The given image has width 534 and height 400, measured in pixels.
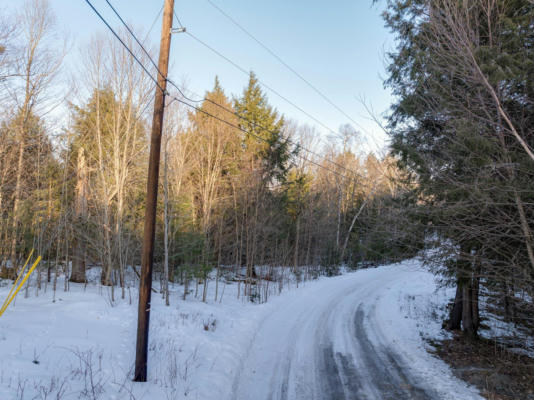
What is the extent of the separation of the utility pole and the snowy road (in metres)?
1.84

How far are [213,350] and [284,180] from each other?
13218 millimetres

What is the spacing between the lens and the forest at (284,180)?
17.5 feet

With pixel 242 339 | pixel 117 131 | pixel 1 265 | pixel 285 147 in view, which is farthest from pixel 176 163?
pixel 242 339

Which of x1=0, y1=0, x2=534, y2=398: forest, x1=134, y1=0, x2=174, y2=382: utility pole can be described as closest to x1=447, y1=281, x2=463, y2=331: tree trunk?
x1=0, y1=0, x2=534, y2=398: forest

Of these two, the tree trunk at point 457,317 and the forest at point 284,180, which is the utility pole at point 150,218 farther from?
the tree trunk at point 457,317

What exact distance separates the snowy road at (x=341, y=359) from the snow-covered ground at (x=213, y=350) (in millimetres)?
27

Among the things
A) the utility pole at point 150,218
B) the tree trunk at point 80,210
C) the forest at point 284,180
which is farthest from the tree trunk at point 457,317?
the tree trunk at point 80,210

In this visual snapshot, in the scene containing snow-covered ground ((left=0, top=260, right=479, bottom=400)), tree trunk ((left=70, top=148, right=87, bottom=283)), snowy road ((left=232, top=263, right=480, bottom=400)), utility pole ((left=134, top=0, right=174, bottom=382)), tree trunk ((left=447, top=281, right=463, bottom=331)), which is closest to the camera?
snow-covered ground ((left=0, top=260, right=479, bottom=400))

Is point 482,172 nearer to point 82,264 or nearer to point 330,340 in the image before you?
point 330,340

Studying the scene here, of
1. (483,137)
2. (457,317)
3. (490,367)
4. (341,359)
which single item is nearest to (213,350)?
(341,359)

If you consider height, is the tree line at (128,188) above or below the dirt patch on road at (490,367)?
above

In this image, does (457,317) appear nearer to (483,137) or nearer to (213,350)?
(483,137)

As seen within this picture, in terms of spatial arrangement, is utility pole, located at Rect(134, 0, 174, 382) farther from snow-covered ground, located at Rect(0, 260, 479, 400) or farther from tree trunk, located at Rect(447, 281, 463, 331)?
tree trunk, located at Rect(447, 281, 463, 331)

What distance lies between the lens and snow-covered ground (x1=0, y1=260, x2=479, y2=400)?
4.91 metres
